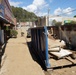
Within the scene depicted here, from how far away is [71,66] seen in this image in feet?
29.1

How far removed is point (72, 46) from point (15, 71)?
578 centimetres

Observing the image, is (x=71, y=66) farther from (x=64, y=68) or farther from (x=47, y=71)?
(x=47, y=71)

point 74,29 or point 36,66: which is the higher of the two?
point 74,29

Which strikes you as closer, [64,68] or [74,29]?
[64,68]

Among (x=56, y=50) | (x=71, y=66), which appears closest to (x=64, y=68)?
(x=71, y=66)

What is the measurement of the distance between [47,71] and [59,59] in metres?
1.43

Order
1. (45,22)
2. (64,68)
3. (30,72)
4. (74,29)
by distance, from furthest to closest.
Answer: (45,22)
(74,29)
(64,68)
(30,72)

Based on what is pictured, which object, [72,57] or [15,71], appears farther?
[72,57]

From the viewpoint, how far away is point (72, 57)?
9695mm

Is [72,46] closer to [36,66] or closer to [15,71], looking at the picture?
[36,66]

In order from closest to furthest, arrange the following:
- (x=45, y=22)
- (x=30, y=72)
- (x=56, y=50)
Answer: (x=30, y=72), (x=56, y=50), (x=45, y=22)

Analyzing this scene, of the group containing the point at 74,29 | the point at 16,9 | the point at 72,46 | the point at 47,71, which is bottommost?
the point at 47,71

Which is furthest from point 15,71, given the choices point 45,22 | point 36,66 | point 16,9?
point 16,9

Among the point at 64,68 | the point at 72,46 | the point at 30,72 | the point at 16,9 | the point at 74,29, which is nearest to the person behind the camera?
the point at 30,72
